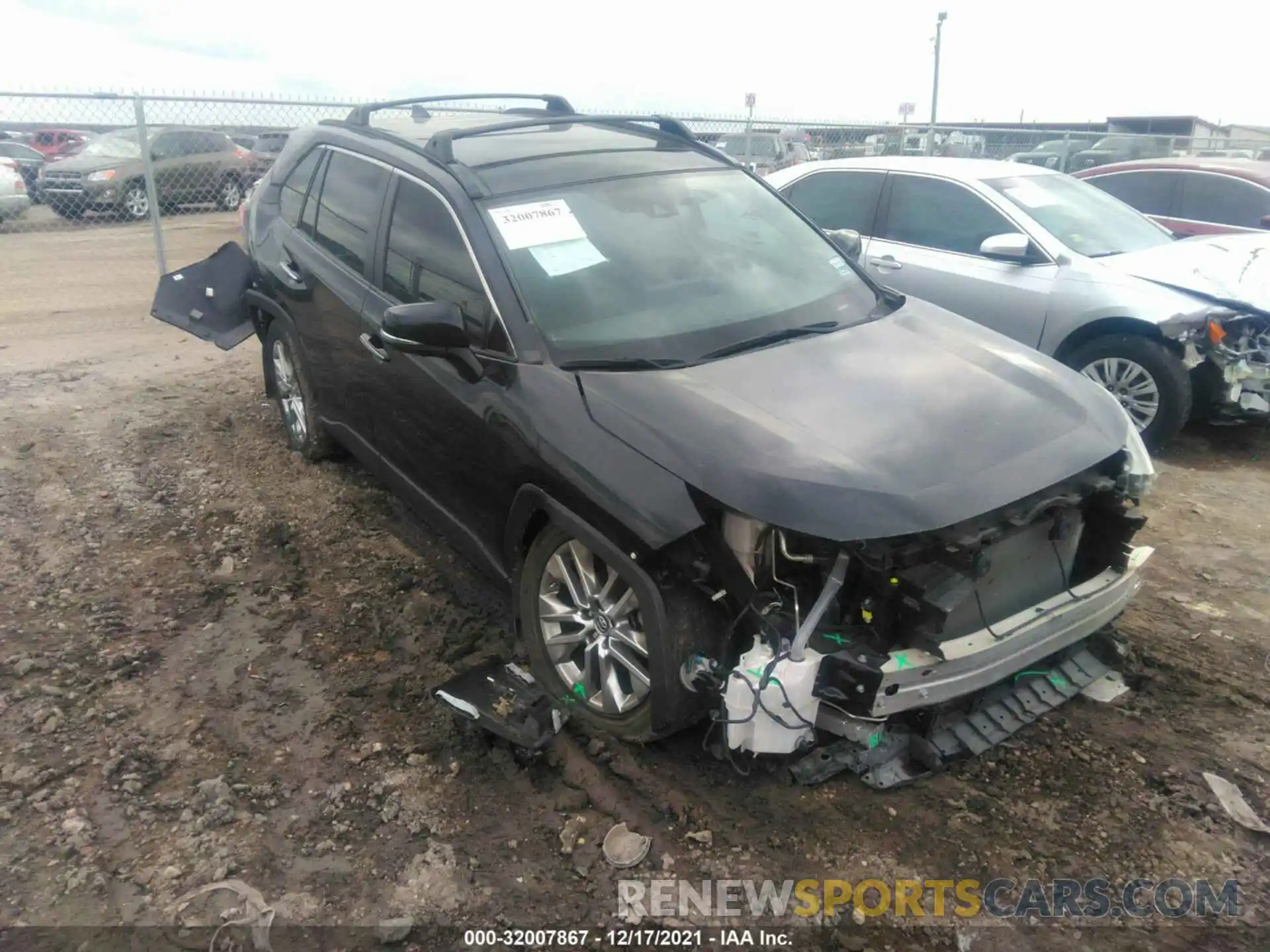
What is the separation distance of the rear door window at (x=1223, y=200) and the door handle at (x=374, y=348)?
8.98m

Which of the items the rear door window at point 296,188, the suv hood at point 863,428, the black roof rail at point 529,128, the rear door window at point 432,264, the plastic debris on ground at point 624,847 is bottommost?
the plastic debris on ground at point 624,847

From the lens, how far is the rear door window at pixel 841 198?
6738 millimetres

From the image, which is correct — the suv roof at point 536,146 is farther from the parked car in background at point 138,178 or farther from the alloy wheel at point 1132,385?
the parked car in background at point 138,178

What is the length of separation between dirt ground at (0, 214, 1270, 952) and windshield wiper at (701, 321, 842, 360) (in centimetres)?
133

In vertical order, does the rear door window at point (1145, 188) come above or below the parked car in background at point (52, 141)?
below

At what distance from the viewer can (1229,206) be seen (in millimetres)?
9148

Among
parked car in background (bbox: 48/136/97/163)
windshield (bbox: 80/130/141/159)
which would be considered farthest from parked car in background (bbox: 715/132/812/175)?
parked car in background (bbox: 48/136/97/163)

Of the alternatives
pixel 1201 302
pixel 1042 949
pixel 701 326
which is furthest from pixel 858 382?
pixel 1201 302

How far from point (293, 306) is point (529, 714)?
2.81 meters

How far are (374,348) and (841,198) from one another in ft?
14.3

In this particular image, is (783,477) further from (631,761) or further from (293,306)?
(293,306)

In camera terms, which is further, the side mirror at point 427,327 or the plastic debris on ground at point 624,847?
the side mirror at point 427,327

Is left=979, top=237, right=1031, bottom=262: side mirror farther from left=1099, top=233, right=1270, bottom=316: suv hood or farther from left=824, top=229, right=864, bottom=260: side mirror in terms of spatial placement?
left=824, top=229, right=864, bottom=260: side mirror

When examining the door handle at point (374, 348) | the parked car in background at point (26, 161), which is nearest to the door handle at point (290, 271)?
the door handle at point (374, 348)
